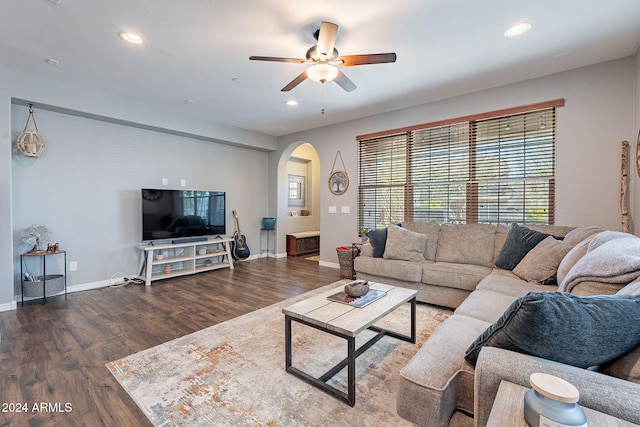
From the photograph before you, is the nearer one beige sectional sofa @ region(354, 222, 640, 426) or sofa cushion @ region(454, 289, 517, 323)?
beige sectional sofa @ region(354, 222, 640, 426)

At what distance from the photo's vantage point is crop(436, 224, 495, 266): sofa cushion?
11.4ft

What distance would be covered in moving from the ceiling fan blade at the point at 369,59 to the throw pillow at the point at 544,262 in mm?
2255

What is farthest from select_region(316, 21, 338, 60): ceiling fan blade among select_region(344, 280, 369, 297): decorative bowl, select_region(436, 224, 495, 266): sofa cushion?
select_region(436, 224, 495, 266): sofa cushion

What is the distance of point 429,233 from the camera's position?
394 centimetres

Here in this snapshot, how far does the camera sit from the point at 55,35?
8.45 feet

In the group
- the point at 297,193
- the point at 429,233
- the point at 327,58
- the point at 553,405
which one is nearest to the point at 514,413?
the point at 553,405

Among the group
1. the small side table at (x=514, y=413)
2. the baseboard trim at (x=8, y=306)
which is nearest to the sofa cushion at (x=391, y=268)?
the small side table at (x=514, y=413)

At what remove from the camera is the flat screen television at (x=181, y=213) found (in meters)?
4.51

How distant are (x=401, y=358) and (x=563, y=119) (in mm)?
3370

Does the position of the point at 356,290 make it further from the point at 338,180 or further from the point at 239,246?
the point at 239,246

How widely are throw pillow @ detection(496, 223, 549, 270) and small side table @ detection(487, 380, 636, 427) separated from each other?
2.56m

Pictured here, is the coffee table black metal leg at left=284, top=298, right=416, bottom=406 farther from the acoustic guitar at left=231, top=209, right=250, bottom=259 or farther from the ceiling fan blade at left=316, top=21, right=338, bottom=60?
the acoustic guitar at left=231, top=209, right=250, bottom=259

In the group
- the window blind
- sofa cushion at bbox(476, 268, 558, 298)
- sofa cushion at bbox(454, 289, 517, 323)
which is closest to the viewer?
sofa cushion at bbox(454, 289, 517, 323)

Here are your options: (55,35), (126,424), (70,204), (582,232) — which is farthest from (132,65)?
Result: (582,232)
